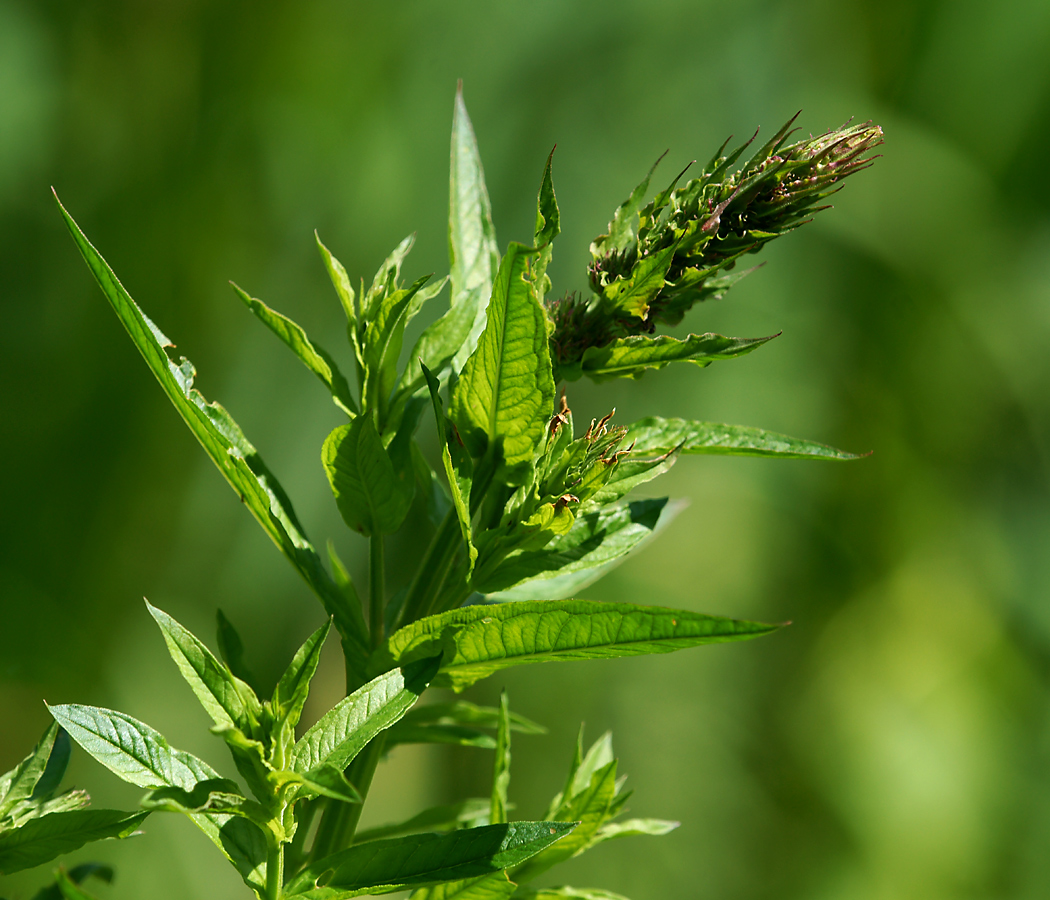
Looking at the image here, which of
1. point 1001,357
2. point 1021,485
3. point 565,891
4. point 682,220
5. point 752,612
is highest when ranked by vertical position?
point 682,220

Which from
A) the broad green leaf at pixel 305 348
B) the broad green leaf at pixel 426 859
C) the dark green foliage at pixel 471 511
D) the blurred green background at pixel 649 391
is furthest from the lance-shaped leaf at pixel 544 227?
the blurred green background at pixel 649 391

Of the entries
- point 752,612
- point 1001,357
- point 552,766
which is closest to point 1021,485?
point 1001,357

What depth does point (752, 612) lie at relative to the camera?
2.31 metres

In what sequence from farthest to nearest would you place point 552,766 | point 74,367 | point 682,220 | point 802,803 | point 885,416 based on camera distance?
1. point 885,416
2. point 802,803
3. point 552,766
4. point 74,367
5. point 682,220

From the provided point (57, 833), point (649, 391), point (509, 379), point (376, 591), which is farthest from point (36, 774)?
point (649, 391)

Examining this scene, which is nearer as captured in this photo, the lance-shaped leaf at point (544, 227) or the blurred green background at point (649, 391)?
the lance-shaped leaf at point (544, 227)

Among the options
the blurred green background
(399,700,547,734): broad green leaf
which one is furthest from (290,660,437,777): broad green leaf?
the blurred green background

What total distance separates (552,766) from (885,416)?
139cm

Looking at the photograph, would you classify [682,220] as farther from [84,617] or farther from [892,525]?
[892,525]

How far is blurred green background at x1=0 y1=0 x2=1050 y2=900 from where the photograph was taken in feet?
6.03

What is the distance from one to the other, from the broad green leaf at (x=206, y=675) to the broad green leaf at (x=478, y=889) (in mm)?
115

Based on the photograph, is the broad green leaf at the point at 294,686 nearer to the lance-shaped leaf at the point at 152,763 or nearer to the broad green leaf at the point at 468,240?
the lance-shaped leaf at the point at 152,763

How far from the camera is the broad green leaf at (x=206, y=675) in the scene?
1.02 feet

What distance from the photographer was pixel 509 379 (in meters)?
0.32
